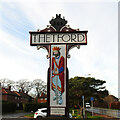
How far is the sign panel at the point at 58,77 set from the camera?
759 cm

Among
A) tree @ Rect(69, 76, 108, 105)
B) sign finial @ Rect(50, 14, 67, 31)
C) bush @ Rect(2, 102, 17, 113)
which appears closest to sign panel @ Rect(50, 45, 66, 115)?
sign finial @ Rect(50, 14, 67, 31)

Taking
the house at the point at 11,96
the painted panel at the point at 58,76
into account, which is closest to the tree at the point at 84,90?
the painted panel at the point at 58,76

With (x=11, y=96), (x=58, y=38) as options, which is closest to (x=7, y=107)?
(x=11, y=96)

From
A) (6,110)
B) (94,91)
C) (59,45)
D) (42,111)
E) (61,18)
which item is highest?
(61,18)

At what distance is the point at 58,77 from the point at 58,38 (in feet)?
7.09

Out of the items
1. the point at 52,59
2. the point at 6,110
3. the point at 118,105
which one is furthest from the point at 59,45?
the point at 118,105

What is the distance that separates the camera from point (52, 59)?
8.09 meters

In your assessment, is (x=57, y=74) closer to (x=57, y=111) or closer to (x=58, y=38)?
(x=57, y=111)

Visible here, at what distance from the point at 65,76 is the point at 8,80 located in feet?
149

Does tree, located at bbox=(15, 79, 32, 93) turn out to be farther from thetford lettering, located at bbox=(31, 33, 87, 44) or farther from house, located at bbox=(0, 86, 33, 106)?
thetford lettering, located at bbox=(31, 33, 87, 44)

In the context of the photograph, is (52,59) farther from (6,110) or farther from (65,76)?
(6,110)

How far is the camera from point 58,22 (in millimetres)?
8602

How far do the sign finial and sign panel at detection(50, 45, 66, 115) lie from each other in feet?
3.92

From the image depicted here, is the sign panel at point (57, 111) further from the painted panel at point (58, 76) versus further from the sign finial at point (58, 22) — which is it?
the sign finial at point (58, 22)
